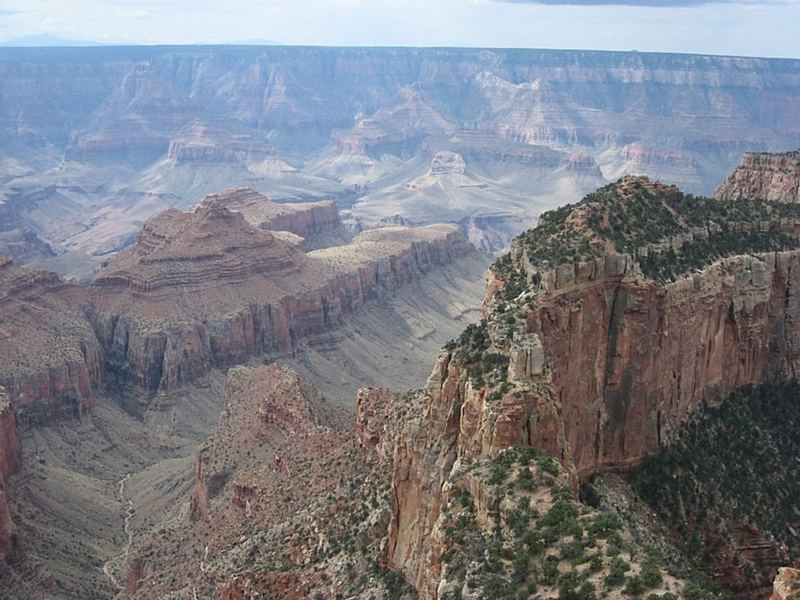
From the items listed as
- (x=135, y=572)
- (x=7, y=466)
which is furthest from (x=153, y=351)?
(x=135, y=572)

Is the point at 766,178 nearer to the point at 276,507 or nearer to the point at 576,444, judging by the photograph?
the point at 576,444

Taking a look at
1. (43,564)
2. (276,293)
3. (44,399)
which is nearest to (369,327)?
(276,293)

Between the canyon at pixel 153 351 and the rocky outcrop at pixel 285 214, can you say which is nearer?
the canyon at pixel 153 351

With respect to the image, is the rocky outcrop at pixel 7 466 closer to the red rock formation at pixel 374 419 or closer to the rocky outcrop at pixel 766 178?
the red rock formation at pixel 374 419

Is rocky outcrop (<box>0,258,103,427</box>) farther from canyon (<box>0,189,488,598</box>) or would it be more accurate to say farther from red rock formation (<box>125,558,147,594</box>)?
red rock formation (<box>125,558,147,594</box>)

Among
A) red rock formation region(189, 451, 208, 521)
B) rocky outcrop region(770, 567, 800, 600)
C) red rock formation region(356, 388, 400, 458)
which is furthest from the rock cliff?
red rock formation region(189, 451, 208, 521)

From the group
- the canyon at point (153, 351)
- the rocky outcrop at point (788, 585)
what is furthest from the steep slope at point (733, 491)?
the canyon at point (153, 351)

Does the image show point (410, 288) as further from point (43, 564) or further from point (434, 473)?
point (434, 473)

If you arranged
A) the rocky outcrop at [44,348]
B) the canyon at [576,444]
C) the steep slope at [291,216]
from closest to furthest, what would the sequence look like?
the canyon at [576,444] → the rocky outcrop at [44,348] → the steep slope at [291,216]
